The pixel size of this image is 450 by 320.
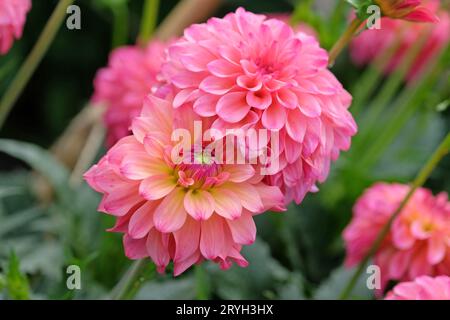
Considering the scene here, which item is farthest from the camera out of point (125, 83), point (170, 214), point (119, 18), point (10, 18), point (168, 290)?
point (119, 18)

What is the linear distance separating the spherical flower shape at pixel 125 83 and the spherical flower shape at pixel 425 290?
35 centimetres

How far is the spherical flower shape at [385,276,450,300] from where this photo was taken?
1.53ft

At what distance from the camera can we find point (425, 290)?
1.55 feet

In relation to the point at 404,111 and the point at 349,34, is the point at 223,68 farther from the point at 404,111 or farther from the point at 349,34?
the point at 404,111

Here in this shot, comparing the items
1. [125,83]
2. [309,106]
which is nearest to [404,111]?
[125,83]

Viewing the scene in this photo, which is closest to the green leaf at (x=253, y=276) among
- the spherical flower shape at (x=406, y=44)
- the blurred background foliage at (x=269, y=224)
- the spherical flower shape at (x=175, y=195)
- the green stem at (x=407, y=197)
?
the blurred background foliage at (x=269, y=224)

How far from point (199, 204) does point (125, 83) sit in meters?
0.38

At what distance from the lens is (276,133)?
430 millimetres

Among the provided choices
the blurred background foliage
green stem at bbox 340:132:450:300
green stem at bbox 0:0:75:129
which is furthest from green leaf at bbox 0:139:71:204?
green stem at bbox 340:132:450:300

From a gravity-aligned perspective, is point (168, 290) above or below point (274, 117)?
below

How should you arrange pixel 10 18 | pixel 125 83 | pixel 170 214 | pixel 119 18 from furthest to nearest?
pixel 119 18 → pixel 125 83 → pixel 10 18 → pixel 170 214
